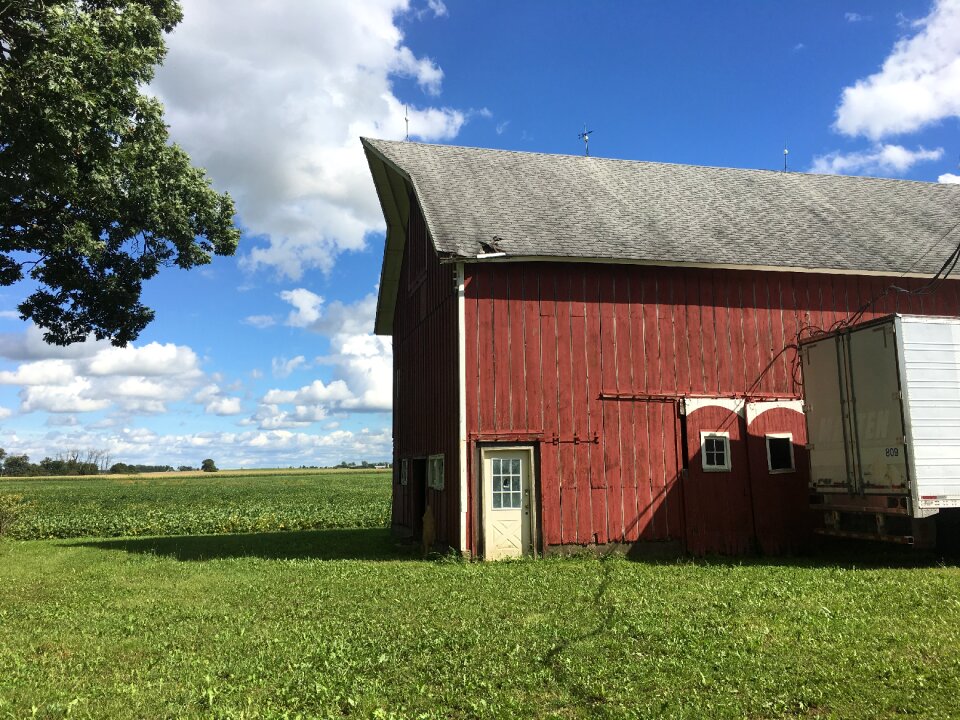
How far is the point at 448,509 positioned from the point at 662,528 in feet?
14.9

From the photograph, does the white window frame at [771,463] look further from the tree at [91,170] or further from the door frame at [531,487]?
A: the tree at [91,170]

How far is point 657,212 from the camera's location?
18.8m

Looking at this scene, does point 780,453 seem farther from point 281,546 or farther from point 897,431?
point 281,546

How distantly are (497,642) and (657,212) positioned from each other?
13.4 meters

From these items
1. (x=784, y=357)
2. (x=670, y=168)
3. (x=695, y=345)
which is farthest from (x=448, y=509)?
(x=670, y=168)

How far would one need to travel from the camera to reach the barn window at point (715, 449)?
16016 mm

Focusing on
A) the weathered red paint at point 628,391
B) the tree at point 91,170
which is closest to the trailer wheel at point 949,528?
the weathered red paint at point 628,391

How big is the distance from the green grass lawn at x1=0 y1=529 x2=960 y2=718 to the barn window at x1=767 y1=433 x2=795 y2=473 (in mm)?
2649

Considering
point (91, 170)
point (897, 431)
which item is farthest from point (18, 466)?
point (897, 431)

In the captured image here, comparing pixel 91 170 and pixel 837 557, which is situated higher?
pixel 91 170

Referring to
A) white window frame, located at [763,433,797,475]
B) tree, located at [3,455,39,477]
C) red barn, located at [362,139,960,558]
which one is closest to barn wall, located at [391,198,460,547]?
red barn, located at [362,139,960,558]

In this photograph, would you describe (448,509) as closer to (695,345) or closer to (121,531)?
(695,345)

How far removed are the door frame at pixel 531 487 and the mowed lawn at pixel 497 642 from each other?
3.07 feet

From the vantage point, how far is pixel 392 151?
19.9 m
